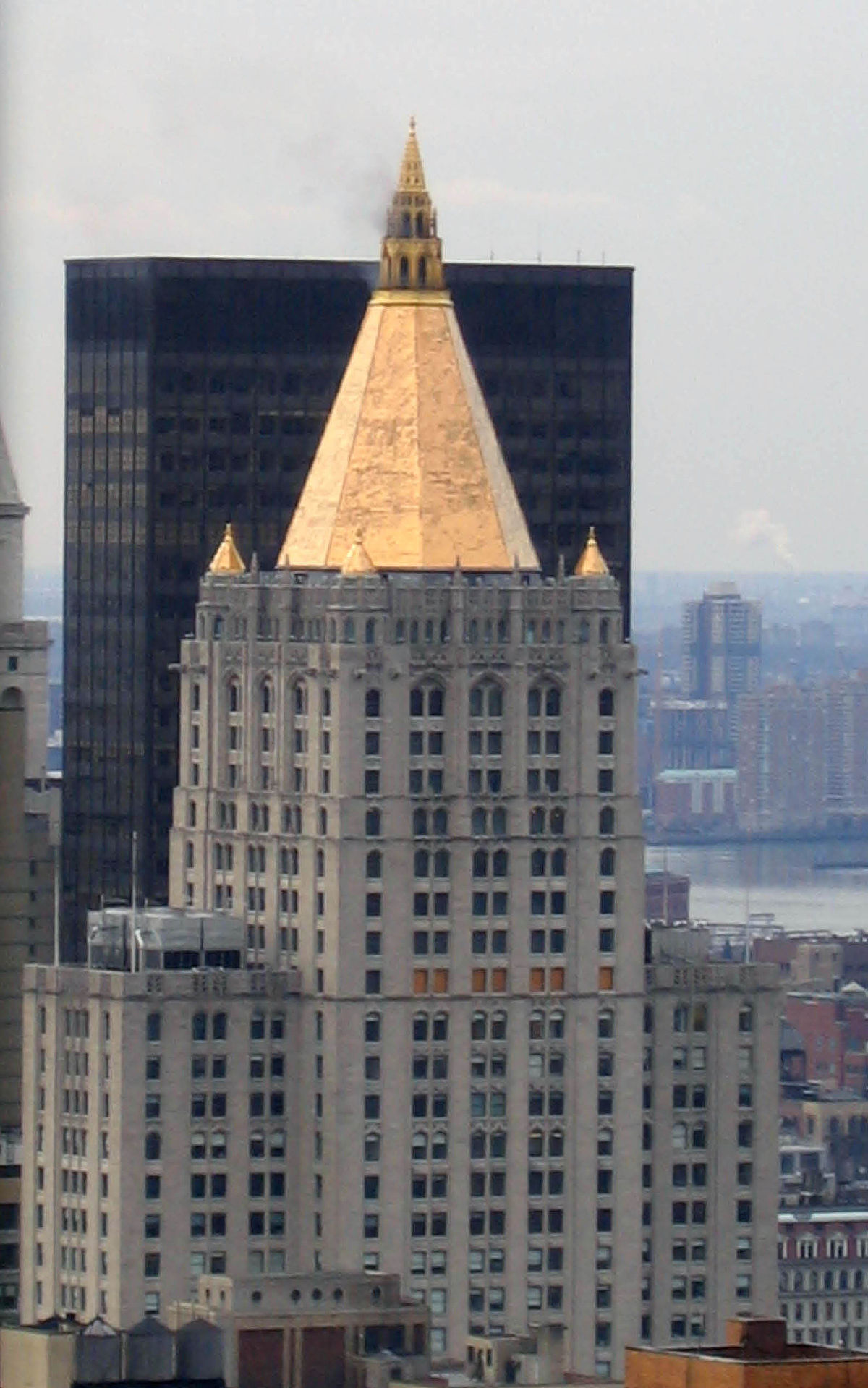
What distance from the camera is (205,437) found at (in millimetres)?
163250

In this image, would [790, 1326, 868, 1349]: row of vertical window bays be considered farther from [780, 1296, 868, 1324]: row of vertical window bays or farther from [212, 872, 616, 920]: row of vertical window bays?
[212, 872, 616, 920]: row of vertical window bays

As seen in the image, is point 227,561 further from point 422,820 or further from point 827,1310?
point 827,1310

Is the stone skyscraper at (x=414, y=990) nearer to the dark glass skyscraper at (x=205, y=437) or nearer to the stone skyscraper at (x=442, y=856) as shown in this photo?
the stone skyscraper at (x=442, y=856)

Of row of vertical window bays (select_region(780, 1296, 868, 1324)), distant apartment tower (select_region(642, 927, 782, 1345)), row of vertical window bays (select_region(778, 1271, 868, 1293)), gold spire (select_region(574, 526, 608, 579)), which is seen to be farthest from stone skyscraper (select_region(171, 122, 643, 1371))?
row of vertical window bays (select_region(778, 1271, 868, 1293))

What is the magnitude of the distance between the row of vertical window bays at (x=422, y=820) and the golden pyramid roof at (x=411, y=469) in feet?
13.7

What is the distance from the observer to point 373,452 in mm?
145750

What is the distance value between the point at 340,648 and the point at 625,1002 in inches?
314

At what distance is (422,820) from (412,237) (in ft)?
38.8

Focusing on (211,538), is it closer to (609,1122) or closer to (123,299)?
(123,299)

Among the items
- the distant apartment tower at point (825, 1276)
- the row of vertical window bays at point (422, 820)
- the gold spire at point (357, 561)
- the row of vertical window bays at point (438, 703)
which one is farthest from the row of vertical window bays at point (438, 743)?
the distant apartment tower at point (825, 1276)

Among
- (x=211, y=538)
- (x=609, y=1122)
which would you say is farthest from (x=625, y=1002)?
(x=211, y=538)

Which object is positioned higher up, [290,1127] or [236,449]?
[236,449]

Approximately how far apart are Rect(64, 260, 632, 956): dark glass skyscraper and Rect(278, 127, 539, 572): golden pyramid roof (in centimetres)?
1425

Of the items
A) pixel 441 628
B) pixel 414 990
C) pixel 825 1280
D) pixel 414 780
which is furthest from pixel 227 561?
pixel 825 1280
